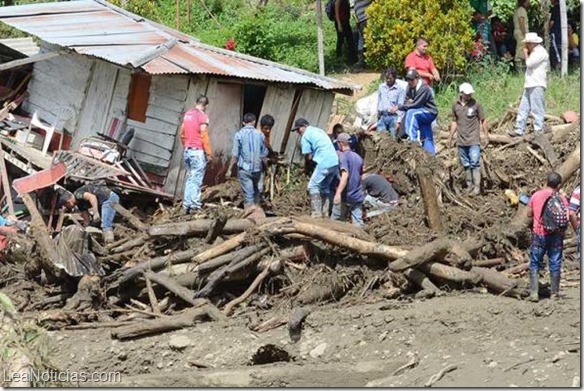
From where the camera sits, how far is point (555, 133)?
20.7 m

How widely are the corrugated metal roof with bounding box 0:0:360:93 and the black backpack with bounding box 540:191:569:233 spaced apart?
22.1ft

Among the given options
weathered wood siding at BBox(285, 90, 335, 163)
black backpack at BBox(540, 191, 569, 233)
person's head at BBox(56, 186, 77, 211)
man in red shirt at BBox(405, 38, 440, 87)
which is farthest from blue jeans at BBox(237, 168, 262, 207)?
black backpack at BBox(540, 191, 569, 233)

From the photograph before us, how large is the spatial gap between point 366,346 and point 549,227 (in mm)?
2687

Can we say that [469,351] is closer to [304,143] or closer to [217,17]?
[304,143]

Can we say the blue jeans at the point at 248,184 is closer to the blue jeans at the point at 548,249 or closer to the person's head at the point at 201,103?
the person's head at the point at 201,103

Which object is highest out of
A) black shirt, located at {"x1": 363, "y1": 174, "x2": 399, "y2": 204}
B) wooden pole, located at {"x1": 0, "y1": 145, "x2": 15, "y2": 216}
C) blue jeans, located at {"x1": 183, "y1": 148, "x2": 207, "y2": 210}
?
black shirt, located at {"x1": 363, "y1": 174, "x2": 399, "y2": 204}

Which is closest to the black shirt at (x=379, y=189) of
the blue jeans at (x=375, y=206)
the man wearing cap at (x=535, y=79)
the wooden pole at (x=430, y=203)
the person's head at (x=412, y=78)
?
the blue jeans at (x=375, y=206)

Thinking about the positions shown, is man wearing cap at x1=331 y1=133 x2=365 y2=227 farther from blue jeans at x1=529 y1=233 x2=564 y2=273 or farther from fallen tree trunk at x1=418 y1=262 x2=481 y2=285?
blue jeans at x1=529 y1=233 x2=564 y2=273

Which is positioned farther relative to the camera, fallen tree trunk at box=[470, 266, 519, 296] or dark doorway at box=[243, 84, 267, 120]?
dark doorway at box=[243, 84, 267, 120]

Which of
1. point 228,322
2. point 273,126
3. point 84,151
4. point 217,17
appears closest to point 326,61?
point 217,17

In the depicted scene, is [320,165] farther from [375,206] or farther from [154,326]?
[154,326]

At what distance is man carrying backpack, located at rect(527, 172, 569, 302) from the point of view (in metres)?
14.8

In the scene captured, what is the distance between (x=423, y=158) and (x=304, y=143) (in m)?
2.38

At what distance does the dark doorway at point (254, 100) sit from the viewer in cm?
2116
